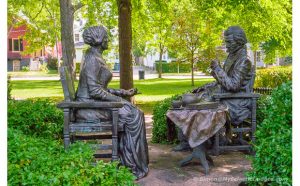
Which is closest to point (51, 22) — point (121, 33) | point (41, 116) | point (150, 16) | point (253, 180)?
point (150, 16)

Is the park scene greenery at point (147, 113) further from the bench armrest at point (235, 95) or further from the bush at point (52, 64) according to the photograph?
the bush at point (52, 64)

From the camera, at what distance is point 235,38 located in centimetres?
680

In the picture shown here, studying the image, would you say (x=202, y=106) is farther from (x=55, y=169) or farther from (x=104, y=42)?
(x=55, y=169)

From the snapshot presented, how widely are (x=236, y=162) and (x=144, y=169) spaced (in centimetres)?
166

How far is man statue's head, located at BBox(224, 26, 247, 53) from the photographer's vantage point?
22.2 ft

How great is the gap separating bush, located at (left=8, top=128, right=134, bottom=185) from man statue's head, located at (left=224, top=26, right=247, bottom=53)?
341 cm

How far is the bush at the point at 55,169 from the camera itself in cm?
376

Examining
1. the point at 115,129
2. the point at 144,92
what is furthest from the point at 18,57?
the point at 115,129

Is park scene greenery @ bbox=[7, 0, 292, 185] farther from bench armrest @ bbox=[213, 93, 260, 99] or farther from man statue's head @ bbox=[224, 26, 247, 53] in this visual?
man statue's head @ bbox=[224, 26, 247, 53]

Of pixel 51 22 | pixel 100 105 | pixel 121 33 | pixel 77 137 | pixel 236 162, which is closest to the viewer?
pixel 100 105

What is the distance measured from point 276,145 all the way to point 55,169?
2.20 meters

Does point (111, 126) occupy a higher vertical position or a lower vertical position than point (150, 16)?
lower

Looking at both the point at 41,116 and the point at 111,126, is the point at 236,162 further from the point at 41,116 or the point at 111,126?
the point at 41,116

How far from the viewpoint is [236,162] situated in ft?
21.2
